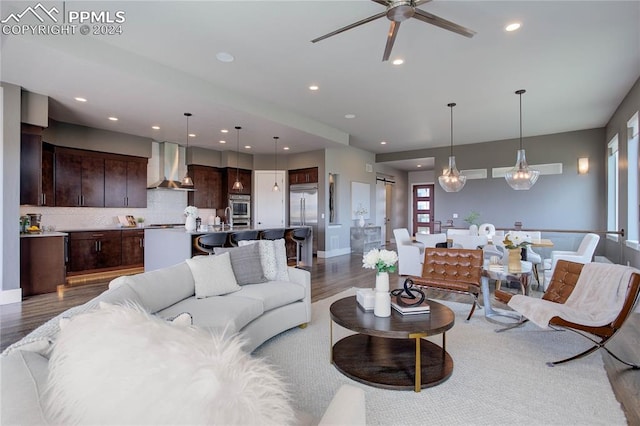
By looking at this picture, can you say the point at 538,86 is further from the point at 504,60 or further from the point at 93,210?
the point at 93,210

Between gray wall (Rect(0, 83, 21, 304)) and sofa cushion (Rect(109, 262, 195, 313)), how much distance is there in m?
3.08

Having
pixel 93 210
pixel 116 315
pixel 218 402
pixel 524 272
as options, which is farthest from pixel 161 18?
pixel 93 210

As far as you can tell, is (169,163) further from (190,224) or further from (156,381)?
(156,381)

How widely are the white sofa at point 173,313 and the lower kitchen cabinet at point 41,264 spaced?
3.41m

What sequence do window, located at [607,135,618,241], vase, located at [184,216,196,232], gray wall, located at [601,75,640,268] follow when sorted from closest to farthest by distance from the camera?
gray wall, located at [601,75,640,268]
vase, located at [184,216,196,232]
window, located at [607,135,618,241]

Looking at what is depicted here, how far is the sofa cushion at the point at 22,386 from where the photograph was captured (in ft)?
2.36

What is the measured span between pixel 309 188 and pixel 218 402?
787 centimetres

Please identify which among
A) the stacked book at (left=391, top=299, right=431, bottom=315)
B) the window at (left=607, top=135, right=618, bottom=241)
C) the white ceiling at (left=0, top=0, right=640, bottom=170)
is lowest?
the stacked book at (left=391, top=299, right=431, bottom=315)

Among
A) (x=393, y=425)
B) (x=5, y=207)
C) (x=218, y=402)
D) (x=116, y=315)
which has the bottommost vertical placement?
(x=393, y=425)

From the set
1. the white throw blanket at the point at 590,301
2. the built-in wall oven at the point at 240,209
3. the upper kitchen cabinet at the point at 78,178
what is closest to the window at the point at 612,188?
the white throw blanket at the point at 590,301

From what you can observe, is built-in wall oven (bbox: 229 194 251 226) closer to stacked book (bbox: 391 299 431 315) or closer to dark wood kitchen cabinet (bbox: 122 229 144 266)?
dark wood kitchen cabinet (bbox: 122 229 144 266)

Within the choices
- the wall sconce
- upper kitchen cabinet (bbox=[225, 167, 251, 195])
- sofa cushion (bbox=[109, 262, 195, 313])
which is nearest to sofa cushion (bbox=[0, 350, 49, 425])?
sofa cushion (bbox=[109, 262, 195, 313])

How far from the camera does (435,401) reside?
2.04m

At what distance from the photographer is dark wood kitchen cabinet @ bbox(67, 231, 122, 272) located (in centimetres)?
580
